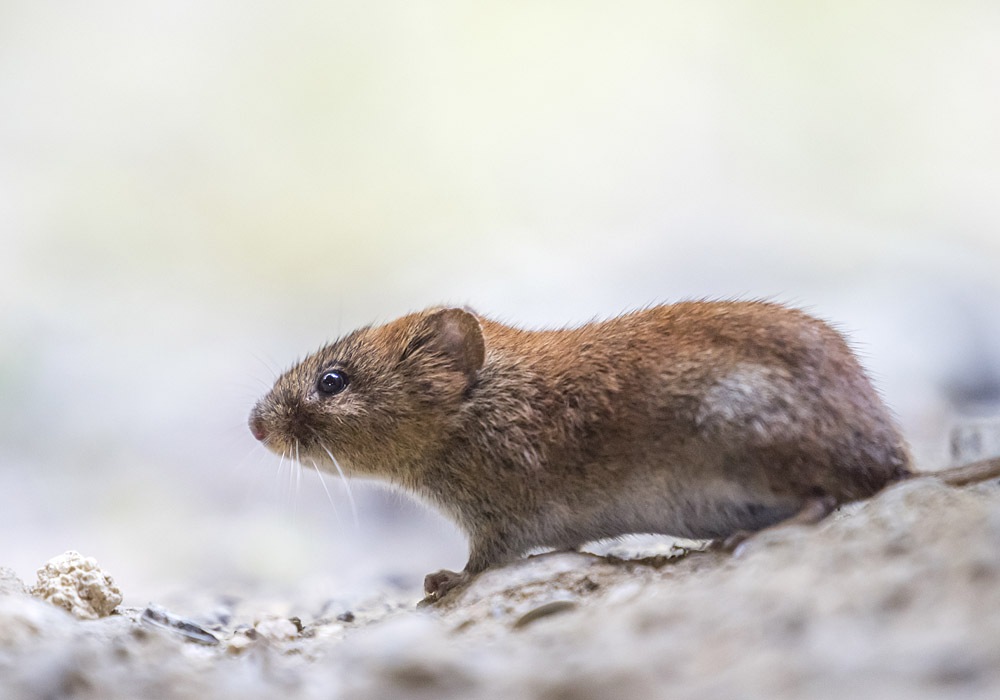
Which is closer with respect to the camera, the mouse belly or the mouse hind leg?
the mouse hind leg

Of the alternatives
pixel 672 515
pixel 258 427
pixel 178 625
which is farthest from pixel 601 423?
pixel 178 625

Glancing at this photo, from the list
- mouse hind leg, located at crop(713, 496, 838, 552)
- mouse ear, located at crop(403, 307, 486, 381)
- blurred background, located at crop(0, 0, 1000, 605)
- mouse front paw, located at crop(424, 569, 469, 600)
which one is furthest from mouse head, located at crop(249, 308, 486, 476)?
blurred background, located at crop(0, 0, 1000, 605)

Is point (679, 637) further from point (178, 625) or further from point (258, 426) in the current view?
point (258, 426)

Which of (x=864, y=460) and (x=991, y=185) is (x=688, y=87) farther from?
(x=864, y=460)

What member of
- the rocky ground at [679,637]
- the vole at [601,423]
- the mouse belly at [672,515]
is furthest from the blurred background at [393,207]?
the rocky ground at [679,637]

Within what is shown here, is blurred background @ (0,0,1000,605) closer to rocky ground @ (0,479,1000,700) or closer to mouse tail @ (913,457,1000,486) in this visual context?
mouse tail @ (913,457,1000,486)

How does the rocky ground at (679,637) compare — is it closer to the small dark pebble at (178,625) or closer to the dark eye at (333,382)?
the small dark pebble at (178,625)

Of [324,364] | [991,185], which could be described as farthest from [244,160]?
[991,185]
